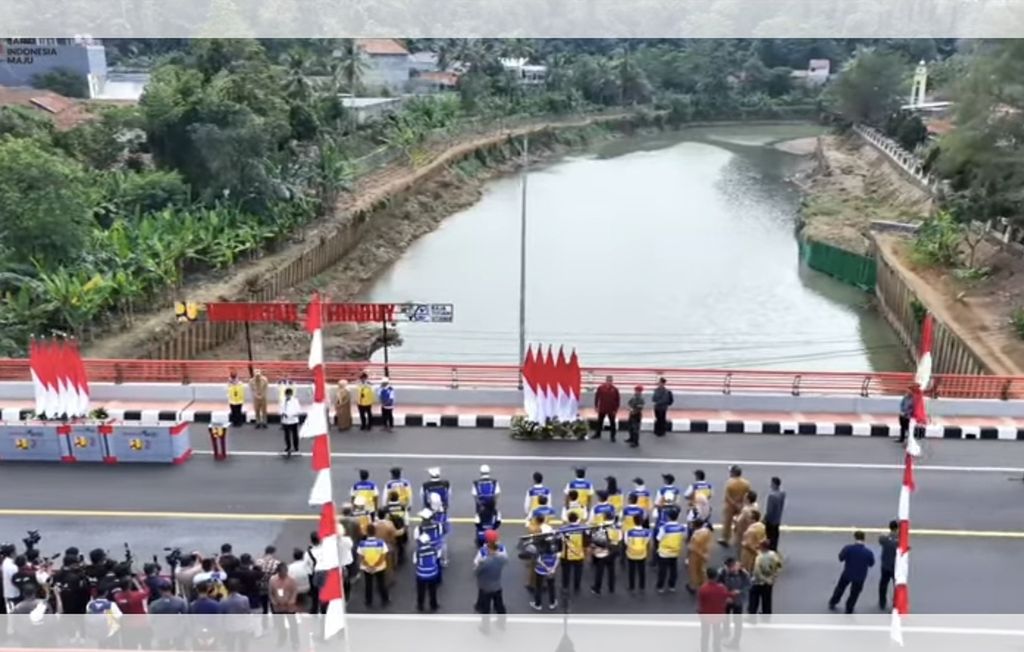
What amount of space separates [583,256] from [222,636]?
32649mm

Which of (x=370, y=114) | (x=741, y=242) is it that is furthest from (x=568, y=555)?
(x=370, y=114)

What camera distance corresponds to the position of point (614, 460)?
14758 mm

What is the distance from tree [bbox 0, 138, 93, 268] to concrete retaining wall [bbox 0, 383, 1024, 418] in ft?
31.5

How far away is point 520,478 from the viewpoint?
1427cm

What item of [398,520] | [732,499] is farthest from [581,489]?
[398,520]

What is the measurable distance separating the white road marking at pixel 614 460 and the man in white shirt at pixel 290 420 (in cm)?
18

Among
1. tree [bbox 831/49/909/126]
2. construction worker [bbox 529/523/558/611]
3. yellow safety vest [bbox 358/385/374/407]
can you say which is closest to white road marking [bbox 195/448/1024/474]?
yellow safety vest [bbox 358/385/374/407]

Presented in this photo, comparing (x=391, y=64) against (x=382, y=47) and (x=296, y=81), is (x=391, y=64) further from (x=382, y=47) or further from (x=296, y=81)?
(x=296, y=81)

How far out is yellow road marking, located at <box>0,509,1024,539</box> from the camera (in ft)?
41.9

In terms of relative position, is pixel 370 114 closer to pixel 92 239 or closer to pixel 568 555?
pixel 92 239

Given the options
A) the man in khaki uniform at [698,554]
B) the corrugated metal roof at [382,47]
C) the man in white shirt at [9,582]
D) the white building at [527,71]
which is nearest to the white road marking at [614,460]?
the man in khaki uniform at [698,554]

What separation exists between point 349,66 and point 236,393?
136ft

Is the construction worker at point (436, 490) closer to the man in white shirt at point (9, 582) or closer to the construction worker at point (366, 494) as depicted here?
the construction worker at point (366, 494)

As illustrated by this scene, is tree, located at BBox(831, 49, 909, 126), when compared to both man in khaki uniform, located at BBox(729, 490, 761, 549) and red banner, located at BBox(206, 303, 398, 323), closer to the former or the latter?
red banner, located at BBox(206, 303, 398, 323)
